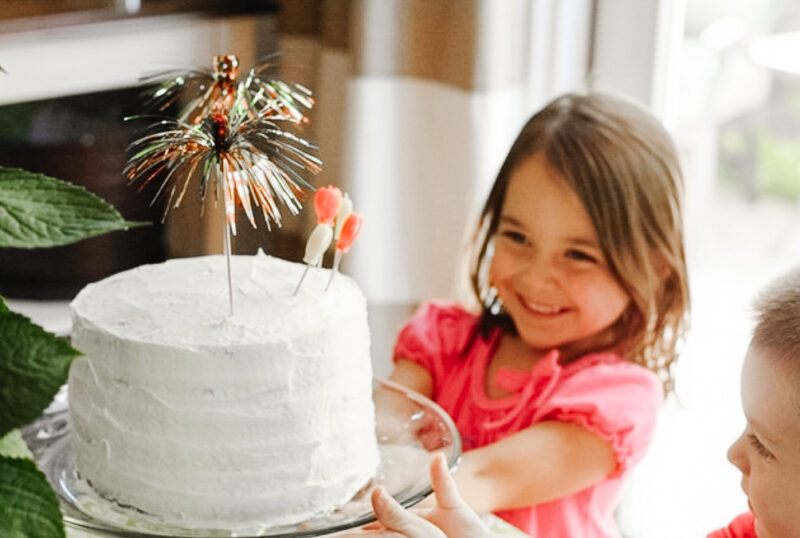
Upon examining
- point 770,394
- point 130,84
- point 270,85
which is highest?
point 270,85

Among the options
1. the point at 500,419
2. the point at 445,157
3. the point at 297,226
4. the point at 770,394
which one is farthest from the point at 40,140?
the point at 770,394

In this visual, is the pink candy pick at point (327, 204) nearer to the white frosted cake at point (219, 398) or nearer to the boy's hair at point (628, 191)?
the white frosted cake at point (219, 398)

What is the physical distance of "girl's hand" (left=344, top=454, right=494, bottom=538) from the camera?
98cm

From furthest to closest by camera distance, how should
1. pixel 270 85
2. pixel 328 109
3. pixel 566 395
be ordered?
1. pixel 328 109
2. pixel 566 395
3. pixel 270 85

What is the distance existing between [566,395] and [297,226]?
88cm

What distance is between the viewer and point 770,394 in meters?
1.07

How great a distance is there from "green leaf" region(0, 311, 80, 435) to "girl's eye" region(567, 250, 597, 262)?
37.2 inches

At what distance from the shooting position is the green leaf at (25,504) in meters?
0.66

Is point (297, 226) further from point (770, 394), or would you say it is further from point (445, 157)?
point (770, 394)

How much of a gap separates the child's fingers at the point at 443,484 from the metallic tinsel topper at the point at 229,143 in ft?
0.85

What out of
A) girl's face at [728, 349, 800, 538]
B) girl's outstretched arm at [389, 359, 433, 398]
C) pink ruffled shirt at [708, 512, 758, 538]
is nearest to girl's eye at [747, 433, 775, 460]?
girl's face at [728, 349, 800, 538]

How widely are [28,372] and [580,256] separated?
970 millimetres

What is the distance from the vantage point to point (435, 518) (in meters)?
1.08

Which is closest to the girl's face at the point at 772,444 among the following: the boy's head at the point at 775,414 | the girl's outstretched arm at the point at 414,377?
the boy's head at the point at 775,414
